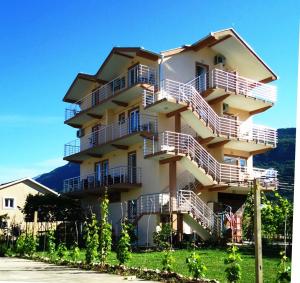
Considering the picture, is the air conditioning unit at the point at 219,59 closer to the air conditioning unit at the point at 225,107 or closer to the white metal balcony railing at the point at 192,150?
the air conditioning unit at the point at 225,107

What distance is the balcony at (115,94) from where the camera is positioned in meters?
28.6

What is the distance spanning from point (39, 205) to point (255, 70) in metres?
17.4

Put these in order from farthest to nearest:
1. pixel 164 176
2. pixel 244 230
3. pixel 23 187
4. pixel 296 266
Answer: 1. pixel 23 187
2. pixel 164 176
3. pixel 244 230
4. pixel 296 266

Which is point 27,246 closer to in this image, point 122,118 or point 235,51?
point 122,118

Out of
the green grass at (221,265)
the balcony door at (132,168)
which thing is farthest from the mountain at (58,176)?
the green grass at (221,265)

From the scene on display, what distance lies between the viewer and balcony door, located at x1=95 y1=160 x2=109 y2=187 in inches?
1305

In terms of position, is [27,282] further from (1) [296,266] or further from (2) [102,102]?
(2) [102,102]

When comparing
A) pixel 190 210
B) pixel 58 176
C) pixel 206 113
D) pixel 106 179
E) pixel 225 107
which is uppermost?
pixel 58 176

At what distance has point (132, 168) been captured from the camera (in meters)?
30.3

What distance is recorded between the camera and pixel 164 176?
2795 cm

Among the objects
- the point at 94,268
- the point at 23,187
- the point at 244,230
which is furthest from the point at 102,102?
the point at 23,187

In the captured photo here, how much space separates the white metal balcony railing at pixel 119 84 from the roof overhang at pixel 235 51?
157cm

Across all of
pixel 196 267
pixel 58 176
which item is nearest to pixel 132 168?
pixel 196 267

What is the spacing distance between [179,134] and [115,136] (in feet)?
21.9
